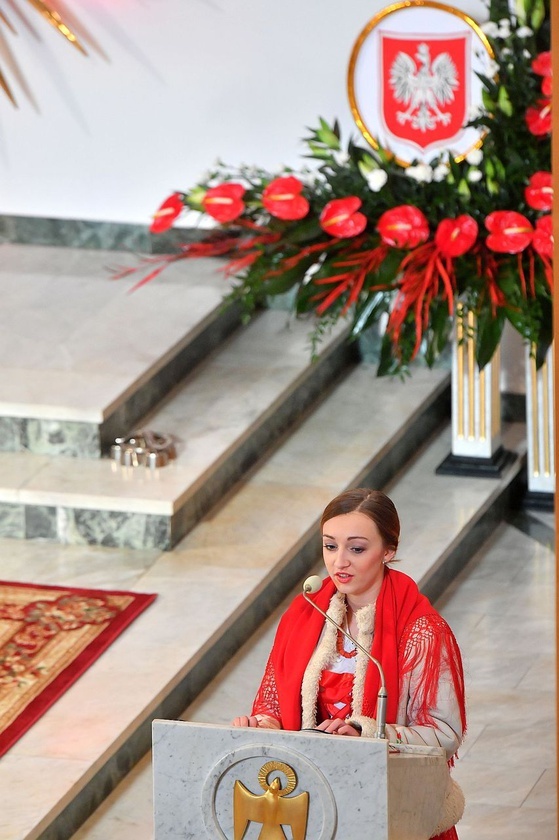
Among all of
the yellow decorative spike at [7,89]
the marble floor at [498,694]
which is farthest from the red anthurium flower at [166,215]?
the yellow decorative spike at [7,89]

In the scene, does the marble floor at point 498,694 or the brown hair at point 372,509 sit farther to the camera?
the marble floor at point 498,694

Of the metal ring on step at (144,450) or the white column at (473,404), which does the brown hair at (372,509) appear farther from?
the white column at (473,404)

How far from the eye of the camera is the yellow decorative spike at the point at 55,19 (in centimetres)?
700

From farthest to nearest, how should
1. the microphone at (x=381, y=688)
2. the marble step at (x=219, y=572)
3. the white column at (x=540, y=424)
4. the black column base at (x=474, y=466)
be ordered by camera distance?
the black column base at (x=474, y=466) < the white column at (x=540, y=424) < the marble step at (x=219, y=572) < the microphone at (x=381, y=688)

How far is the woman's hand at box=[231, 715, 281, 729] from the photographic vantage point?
3197 mm

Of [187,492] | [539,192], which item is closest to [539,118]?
[539,192]

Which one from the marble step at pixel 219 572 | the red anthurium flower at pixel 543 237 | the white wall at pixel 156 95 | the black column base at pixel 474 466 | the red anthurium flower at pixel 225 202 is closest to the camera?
the marble step at pixel 219 572

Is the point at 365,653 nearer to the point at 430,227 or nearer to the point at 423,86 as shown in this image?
the point at 430,227

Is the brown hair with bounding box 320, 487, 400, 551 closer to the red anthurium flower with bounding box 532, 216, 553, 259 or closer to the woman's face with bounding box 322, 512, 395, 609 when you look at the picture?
the woman's face with bounding box 322, 512, 395, 609

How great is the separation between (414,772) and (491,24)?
379cm

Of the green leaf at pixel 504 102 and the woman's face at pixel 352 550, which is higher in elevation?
the green leaf at pixel 504 102

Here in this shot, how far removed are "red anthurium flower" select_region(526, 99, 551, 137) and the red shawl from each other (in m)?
2.72

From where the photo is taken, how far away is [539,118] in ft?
18.6

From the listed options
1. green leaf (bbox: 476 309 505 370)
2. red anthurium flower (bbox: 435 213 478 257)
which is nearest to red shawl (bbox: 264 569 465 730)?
red anthurium flower (bbox: 435 213 478 257)
